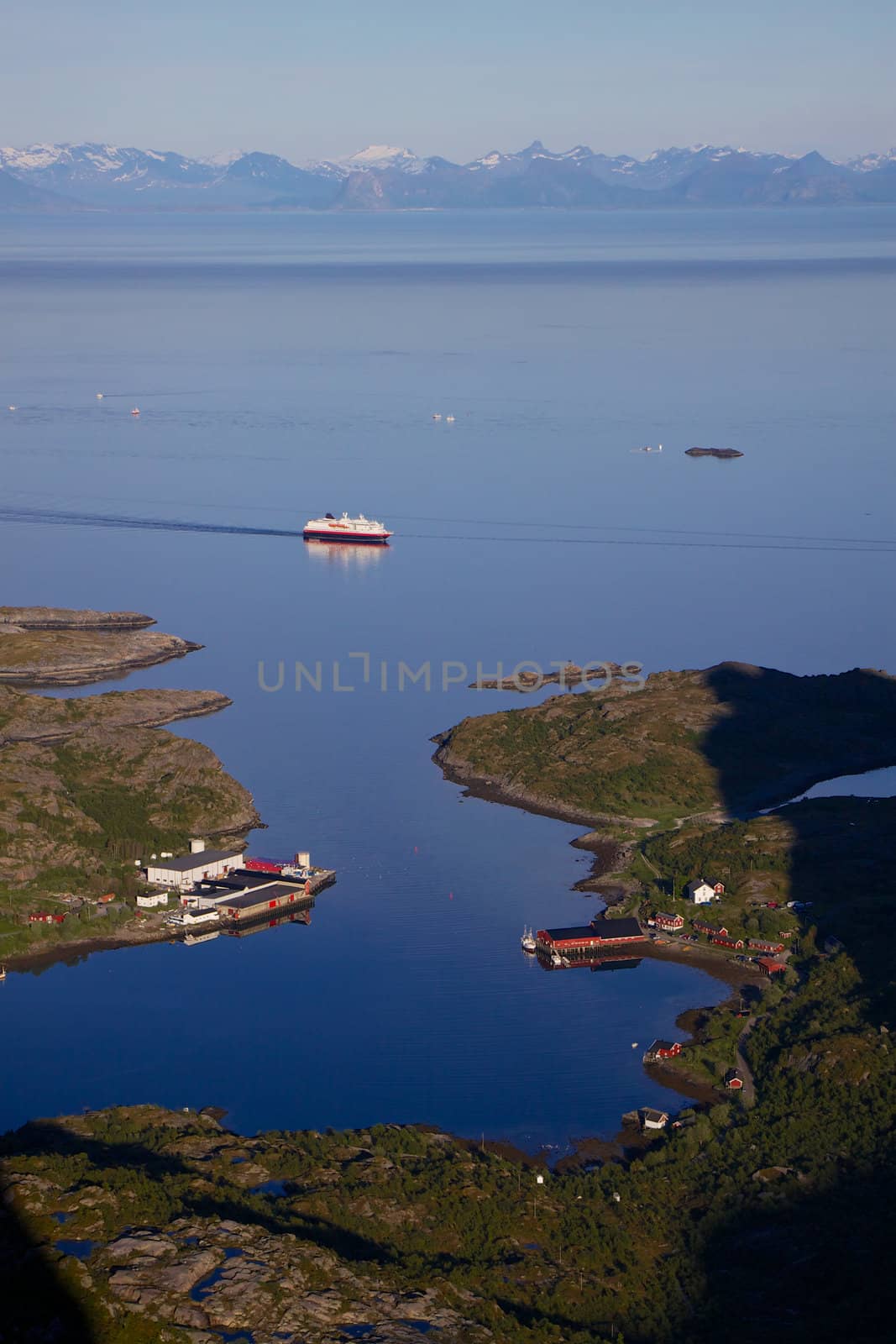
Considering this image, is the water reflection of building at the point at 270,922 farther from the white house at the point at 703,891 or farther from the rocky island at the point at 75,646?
the rocky island at the point at 75,646

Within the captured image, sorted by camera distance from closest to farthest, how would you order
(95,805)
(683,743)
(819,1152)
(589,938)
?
(819,1152)
(589,938)
(95,805)
(683,743)

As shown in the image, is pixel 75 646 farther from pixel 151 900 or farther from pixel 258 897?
pixel 258 897

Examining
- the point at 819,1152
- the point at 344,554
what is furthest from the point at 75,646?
the point at 819,1152

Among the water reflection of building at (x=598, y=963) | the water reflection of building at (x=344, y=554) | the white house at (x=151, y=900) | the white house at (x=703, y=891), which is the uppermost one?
the white house at (x=703, y=891)

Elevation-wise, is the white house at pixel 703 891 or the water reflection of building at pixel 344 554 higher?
the white house at pixel 703 891

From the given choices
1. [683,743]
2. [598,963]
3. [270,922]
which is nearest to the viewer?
[598,963]

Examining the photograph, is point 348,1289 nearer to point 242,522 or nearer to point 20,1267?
point 20,1267

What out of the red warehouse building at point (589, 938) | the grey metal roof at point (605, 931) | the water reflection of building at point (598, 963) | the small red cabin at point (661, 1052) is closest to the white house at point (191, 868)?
the red warehouse building at point (589, 938)
